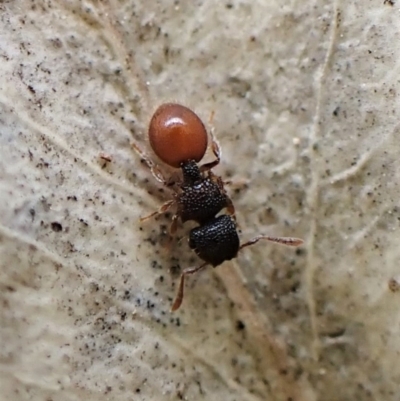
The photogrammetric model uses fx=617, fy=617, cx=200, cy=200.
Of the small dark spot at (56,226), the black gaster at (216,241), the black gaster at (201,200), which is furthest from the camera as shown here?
the black gaster at (201,200)

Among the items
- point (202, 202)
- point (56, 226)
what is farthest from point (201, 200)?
point (56, 226)

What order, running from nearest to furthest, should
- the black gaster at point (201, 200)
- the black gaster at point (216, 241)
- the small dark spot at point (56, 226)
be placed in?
the small dark spot at point (56, 226) → the black gaster at point (216, 241) → the black gaster at point (201, 200)

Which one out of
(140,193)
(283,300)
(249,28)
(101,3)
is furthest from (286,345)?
(101,3)

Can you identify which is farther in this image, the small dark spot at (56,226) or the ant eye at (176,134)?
the ant eye at (176,134)

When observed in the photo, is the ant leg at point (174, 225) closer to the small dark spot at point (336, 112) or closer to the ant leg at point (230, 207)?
the ant leg at point (230, 207)

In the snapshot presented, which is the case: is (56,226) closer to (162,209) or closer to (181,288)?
(162,209)

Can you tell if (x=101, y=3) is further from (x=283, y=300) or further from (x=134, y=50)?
(x=283, y=300)

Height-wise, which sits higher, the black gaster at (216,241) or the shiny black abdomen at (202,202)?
the shiny black abdomen at (202,202)

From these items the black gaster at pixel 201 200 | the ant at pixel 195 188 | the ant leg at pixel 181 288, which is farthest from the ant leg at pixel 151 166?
the ant leg at pixel 181 288
